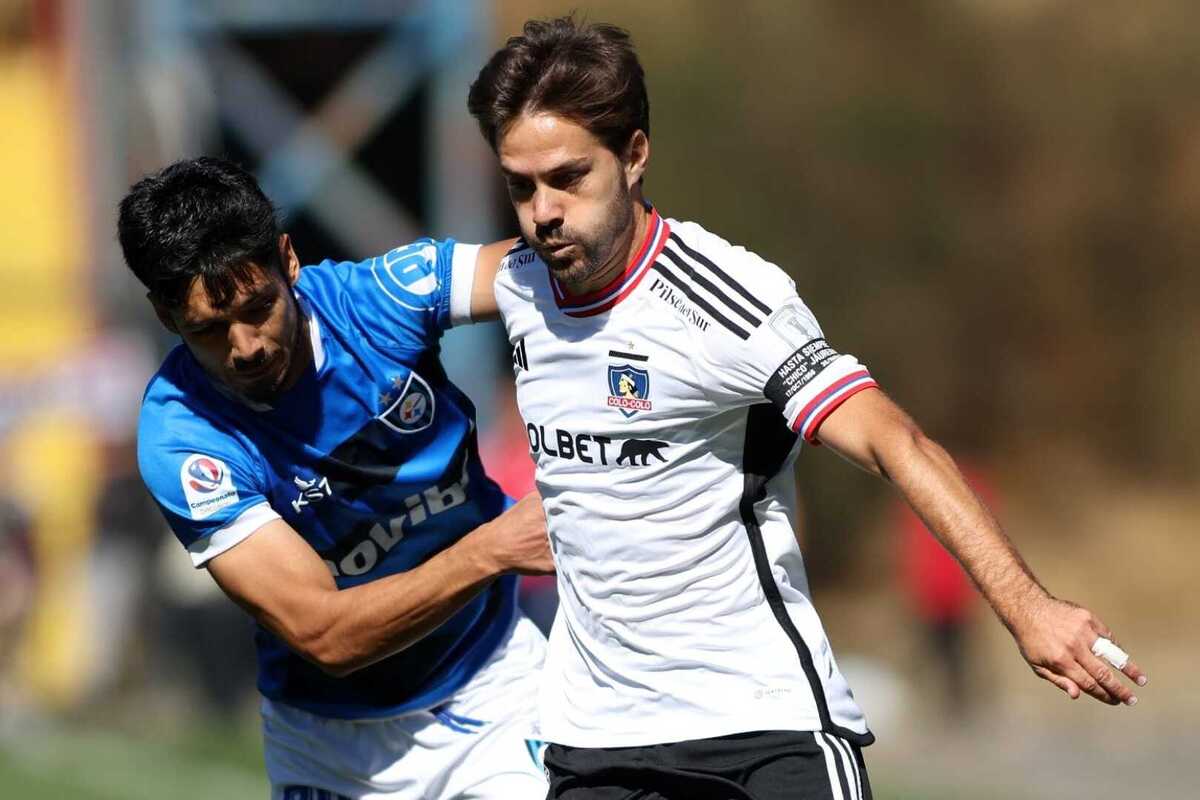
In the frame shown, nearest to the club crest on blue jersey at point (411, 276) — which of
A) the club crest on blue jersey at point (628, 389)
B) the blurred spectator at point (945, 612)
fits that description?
the club crest on blue jersey at point (628, 389)

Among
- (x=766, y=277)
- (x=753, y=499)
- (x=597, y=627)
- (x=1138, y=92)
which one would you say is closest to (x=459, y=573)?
(x=597, y=627)

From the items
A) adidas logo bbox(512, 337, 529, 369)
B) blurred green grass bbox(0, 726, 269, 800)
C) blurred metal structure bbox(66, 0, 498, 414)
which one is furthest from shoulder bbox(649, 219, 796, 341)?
blurred metal structure bbox(66, 0, 498, 414)

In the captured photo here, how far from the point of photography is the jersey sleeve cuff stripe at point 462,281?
477cm

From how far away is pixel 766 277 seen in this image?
3988 millimetres

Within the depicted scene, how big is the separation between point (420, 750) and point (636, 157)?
6.15 feet

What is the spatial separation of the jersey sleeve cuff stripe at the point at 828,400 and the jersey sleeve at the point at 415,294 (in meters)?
1.23

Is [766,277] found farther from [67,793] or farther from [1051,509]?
[1051,509]

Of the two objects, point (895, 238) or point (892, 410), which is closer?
point (892, 410)

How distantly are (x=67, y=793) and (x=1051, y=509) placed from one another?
1667cm

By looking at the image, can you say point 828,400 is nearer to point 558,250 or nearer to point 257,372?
point 558,250

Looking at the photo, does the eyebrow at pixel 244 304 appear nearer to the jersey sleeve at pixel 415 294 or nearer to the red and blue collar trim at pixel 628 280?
the jersey sleeve at pixel 415 294

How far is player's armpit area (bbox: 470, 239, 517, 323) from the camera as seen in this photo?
473cm

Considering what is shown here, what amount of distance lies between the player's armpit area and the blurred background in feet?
4.56

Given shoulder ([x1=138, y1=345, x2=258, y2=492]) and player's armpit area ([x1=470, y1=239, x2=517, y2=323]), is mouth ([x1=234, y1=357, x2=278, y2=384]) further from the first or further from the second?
player's armpit area ([x1=470, y1=239, x2=517, y2=323])
